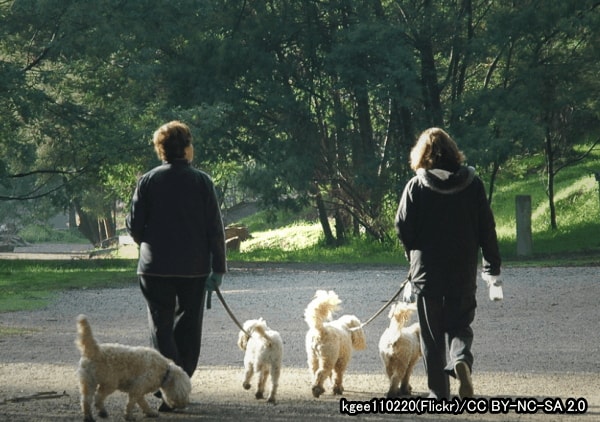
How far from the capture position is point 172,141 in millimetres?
7508

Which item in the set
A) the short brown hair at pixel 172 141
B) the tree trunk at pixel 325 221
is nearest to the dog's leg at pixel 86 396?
the short brown hair at pixel 172 141

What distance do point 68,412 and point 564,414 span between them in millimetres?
3198

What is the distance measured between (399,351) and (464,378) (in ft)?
2.54

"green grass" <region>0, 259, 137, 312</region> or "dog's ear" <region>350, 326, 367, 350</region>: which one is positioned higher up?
"dog's ear" <region>350, 326, 367, 350</region>

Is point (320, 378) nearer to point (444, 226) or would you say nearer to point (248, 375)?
point (248, 375)

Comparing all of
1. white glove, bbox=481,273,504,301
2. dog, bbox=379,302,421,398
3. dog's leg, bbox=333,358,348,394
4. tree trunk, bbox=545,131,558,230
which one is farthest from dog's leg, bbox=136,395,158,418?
tree trunk, bbox=545,131,558,230

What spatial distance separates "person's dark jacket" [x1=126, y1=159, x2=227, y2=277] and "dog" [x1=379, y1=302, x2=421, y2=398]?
1.25 m

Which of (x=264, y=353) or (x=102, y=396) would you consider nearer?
(x=102, y=396)

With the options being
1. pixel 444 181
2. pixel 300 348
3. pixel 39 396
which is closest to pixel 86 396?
pixel 39 396

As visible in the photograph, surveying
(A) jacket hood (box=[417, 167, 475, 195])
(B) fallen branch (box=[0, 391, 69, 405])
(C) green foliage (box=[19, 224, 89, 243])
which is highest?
(A) jacket hood (box=[417, 167, 475, 195])

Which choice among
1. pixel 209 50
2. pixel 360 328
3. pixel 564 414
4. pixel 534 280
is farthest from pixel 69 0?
pixel 564 414

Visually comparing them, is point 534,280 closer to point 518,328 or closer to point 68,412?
point 518,328

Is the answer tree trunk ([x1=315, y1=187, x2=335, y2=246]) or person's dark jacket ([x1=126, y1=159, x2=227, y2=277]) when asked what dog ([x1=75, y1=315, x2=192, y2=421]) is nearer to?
person's dark jacket ([x1=126, y1=159, x2=227, y2=277])

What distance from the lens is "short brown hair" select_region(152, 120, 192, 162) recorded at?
751cm
